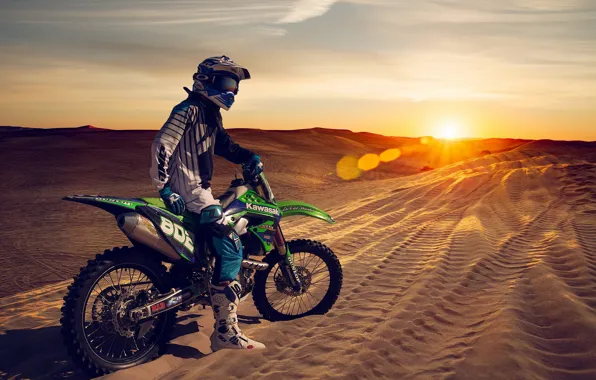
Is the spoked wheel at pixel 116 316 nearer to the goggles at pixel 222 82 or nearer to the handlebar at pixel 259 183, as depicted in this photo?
the handlebar at pixel 259 183

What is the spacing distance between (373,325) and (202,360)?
1588 mm

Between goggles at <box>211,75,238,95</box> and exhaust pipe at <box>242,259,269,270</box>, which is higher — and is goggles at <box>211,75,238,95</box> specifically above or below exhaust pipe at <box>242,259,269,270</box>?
above

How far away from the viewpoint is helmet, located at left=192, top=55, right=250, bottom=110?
155 inches

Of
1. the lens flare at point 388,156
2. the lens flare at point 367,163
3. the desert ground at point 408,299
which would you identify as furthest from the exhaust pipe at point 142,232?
the lens flare at point 388,156

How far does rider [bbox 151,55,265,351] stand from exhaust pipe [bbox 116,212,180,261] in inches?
13.1

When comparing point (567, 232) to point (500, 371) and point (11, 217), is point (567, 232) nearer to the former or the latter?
point (500, 371)

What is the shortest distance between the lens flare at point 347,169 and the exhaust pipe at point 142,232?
25.5 meters

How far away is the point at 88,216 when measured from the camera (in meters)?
14.4

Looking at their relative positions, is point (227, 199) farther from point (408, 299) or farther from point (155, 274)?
point (408, 299)

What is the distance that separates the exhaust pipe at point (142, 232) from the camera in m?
3.49

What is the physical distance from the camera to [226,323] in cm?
390

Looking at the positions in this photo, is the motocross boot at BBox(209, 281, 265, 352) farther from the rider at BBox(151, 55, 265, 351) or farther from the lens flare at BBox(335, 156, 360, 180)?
the lens flare at BBox(335, 156, 360, 180)

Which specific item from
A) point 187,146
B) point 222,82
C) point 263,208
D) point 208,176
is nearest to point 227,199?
point 208,176

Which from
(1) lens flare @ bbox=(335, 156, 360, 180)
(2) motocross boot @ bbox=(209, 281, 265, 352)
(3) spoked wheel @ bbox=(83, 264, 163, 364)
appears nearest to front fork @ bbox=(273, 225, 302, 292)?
(2) motocross boot @ bbox=(209, 281, 265, 352)
